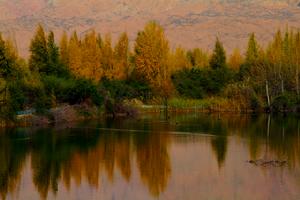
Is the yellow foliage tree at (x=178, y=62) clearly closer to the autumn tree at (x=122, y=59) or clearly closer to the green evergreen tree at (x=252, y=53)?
the autumn tree at (x=122, y=59)

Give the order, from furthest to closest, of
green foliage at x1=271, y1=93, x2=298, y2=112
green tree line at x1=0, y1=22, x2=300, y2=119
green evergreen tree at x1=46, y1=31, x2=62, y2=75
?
1. green foliage at x1=271, y1=93, x2=298, y2=112
2. green evergreen tree at x1=46, y1=31, x2=62, y2=75
3. green tree line at x1=0, y1=22, x2=300, y2=119

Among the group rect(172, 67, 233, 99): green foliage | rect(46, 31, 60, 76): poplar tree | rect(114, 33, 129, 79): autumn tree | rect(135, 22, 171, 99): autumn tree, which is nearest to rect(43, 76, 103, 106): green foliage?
rect(46, 31, 60, 76): poplar tree

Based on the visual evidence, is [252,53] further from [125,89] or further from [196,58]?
[125,89]

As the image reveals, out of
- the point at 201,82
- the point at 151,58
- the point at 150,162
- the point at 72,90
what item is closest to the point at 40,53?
the point at 72,90

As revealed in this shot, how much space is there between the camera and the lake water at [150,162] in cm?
2219

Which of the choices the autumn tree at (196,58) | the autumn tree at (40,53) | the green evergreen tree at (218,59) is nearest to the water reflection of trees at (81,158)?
the autumn tree at (40,53)

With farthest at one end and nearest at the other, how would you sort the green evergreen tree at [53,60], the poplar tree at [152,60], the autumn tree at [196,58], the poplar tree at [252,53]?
1. the autumn tree at [196,58]
2. the poplar tree at [252,53]
3. the poplar tree at [152,60]
4. the green evergreen tree at [53,60]

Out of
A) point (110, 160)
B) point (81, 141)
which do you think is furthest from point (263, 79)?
point (110, 160)

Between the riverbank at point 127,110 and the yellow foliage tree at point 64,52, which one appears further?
the yellow foliage tree at point 64,52

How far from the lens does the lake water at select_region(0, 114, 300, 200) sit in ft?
72.8

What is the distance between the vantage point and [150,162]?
28.2 metres

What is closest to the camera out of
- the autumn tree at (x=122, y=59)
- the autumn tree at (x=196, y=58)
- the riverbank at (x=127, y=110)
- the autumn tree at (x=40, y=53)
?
the riverbank at (x=127, y=110)

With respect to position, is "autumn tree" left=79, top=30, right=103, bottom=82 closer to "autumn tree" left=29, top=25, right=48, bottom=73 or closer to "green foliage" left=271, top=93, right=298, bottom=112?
"autumn tree" left=29, top=25, right=48, bottom=73

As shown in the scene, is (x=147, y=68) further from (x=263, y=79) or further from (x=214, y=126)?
(x=214, y=126)
